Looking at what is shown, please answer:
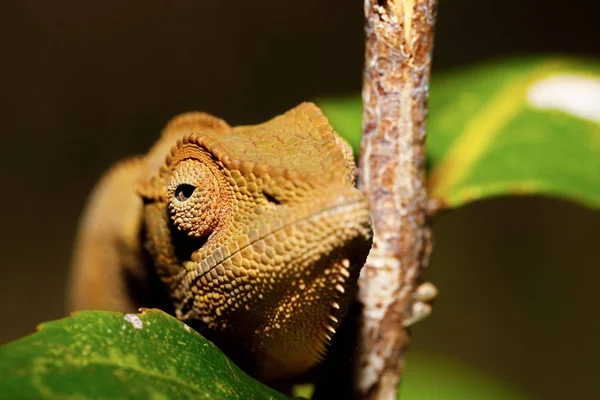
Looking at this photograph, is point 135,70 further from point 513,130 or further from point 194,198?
point 194,198

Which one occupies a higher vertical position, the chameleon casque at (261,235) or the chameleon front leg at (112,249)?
the chameleon front leg at (112,249)

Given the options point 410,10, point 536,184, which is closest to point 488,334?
point 536,184

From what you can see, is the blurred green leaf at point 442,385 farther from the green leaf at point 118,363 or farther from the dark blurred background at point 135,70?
the green leaf at point 118,363

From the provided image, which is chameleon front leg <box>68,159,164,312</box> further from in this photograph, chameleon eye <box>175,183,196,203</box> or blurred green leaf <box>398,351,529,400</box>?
blurred green leaf <box>398,351,529,400</box>

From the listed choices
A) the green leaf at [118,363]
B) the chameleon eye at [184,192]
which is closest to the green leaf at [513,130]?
the chameleon eye at [184,192]

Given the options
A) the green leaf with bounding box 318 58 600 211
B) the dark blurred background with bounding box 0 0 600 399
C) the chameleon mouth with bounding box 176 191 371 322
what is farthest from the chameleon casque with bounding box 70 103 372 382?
the dark blurred background with bounding box 0 0 600 399

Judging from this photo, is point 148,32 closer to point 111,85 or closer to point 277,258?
point 111,85

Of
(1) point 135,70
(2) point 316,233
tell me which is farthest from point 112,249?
(1) point 135,70
